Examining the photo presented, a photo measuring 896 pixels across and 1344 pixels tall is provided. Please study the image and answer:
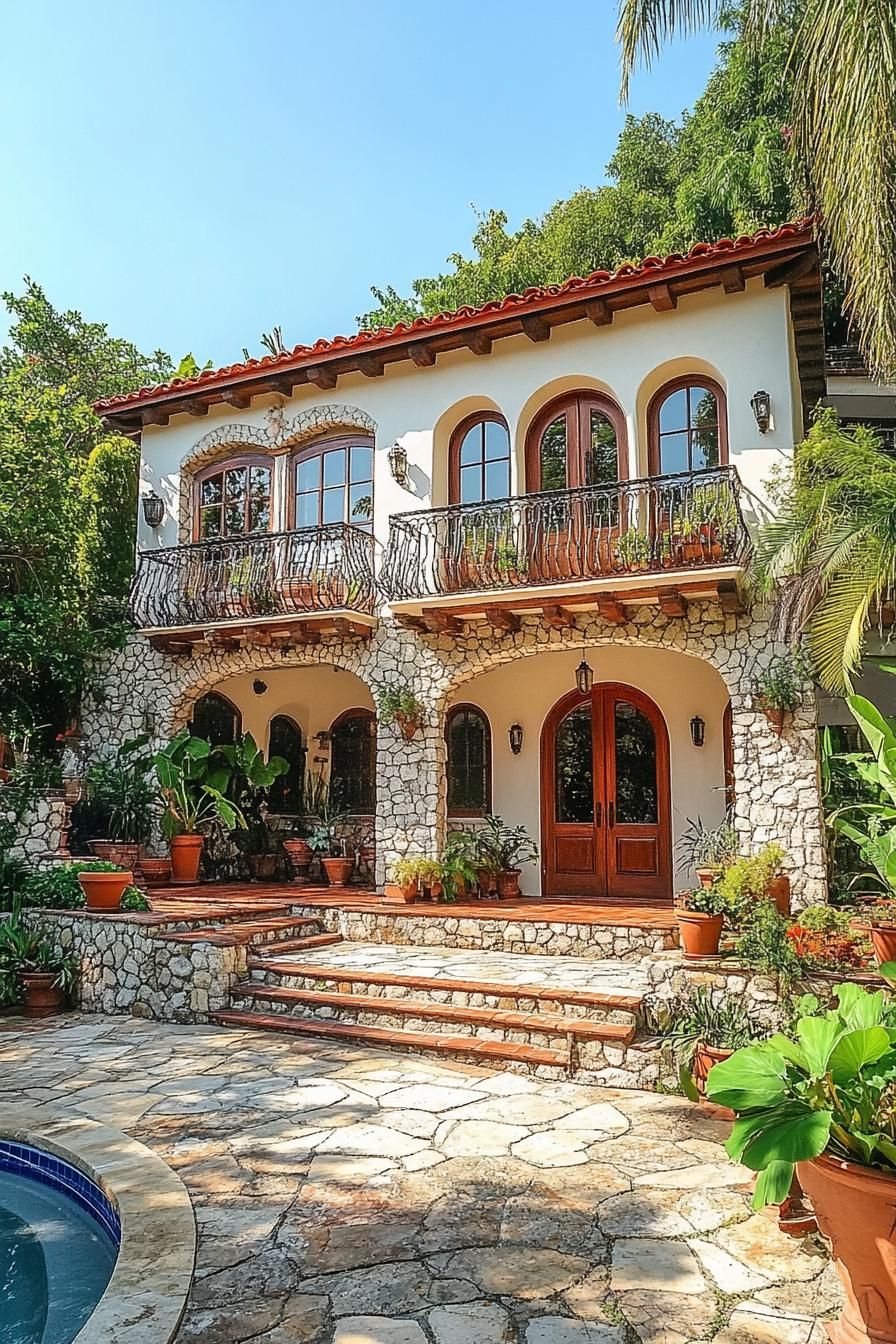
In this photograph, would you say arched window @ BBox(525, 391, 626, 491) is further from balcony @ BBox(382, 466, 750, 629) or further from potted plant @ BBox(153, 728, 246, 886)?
potted plant @ BBox(153, 728, 246, 886)

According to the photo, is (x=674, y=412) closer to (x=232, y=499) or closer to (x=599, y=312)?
(x=599, y=312)

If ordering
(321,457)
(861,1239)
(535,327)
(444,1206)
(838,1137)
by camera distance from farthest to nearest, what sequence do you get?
(321,457)
(535,327)
(444,1206)
(838,1137)
(861,1239)

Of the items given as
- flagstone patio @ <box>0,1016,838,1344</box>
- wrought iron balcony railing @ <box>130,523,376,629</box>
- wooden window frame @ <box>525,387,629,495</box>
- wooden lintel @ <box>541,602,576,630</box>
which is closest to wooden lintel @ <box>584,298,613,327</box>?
wooden window frame @ <box>525,387,629,495</box>

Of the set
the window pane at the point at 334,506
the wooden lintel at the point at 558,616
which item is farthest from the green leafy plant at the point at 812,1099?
the window pane at the point at 334,506

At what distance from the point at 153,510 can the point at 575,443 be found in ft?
21.6

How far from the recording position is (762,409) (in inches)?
402

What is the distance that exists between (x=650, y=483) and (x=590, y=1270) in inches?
332

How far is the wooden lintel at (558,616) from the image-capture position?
1096 centimetres

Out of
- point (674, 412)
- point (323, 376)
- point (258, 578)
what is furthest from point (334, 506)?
point (674, 412)

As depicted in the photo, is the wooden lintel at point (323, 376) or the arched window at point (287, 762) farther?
the arched window at point (287, 762)

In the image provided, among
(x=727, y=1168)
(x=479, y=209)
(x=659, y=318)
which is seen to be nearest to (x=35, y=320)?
(x=479, y=209)

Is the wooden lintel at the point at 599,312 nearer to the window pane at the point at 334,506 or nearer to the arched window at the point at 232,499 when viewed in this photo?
the window pane at the point at 334,506

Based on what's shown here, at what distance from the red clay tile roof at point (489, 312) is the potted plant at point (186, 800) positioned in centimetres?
522

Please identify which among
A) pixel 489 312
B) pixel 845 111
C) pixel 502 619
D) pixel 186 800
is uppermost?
pixel 489 312
